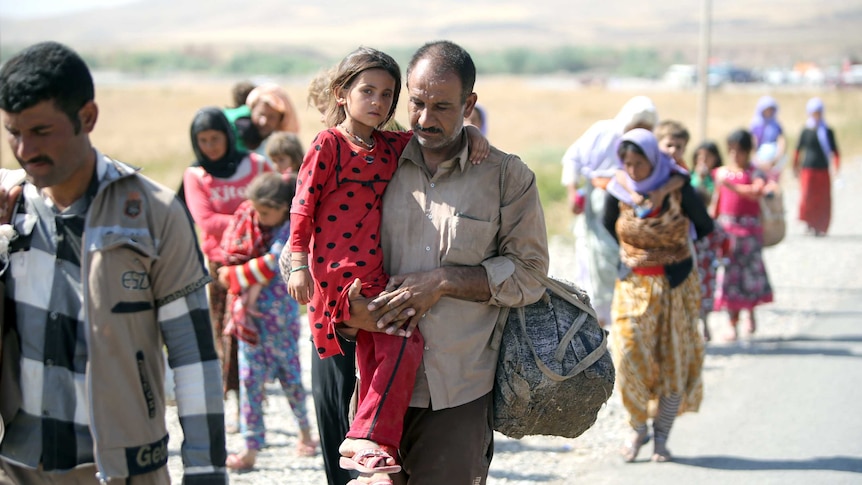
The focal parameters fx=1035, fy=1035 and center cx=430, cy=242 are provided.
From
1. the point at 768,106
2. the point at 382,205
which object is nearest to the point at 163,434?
the point at 382,205

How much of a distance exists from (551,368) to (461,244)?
0.53m

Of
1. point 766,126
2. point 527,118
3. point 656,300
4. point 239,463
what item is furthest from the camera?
point 527,118

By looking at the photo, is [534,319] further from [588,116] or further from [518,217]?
[588,116]

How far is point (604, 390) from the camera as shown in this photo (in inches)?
144

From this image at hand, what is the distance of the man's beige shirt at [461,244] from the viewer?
11.4ft

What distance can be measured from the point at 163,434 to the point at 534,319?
134 centimetres

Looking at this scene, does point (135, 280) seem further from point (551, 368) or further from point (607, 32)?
point (607, 32)

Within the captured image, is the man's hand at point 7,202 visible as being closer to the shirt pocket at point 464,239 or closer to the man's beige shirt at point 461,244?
the man's beige shirt at point 461,244

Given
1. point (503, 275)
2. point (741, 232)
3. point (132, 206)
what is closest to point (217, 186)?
point (503, 275)

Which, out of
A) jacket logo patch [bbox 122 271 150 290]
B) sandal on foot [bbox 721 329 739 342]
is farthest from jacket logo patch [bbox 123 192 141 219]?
sandal on foot [bbox 721 329 739 342]

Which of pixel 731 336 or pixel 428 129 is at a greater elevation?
pixel 428 129

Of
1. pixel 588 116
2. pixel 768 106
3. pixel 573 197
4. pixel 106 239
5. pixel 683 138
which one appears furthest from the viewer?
pixel 588 116

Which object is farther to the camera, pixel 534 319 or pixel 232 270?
pixel 232 270

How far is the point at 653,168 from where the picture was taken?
19.4 feet
